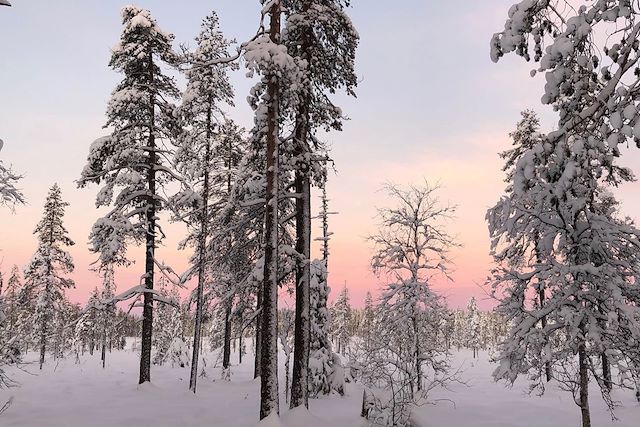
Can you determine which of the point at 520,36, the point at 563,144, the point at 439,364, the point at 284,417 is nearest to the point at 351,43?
the point at 520,36

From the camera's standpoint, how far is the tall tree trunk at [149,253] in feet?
55.3

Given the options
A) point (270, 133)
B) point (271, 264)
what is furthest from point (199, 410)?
point (270, 133)

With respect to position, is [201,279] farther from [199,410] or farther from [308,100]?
[308,100]

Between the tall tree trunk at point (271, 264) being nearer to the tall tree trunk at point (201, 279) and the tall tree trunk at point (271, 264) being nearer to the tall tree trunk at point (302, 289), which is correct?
the tall tree trunk at point (302, 289)

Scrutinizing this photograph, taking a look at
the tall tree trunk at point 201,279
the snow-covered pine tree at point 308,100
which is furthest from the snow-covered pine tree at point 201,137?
the snow-covered pine tree at point 308,100

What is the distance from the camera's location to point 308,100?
12469 millimetres

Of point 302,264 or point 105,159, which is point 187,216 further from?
point 302,264

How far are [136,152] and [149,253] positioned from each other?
3.95 m

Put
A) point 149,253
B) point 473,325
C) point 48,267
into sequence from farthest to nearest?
point 473,325 → point 48,267 → point 149,253

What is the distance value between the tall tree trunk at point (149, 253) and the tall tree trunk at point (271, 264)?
8322 millimetres

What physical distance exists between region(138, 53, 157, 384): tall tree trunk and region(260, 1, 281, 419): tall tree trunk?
27.3ft

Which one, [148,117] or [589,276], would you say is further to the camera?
[148,117]

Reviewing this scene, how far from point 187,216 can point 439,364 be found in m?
13.7

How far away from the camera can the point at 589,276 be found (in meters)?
9.93
